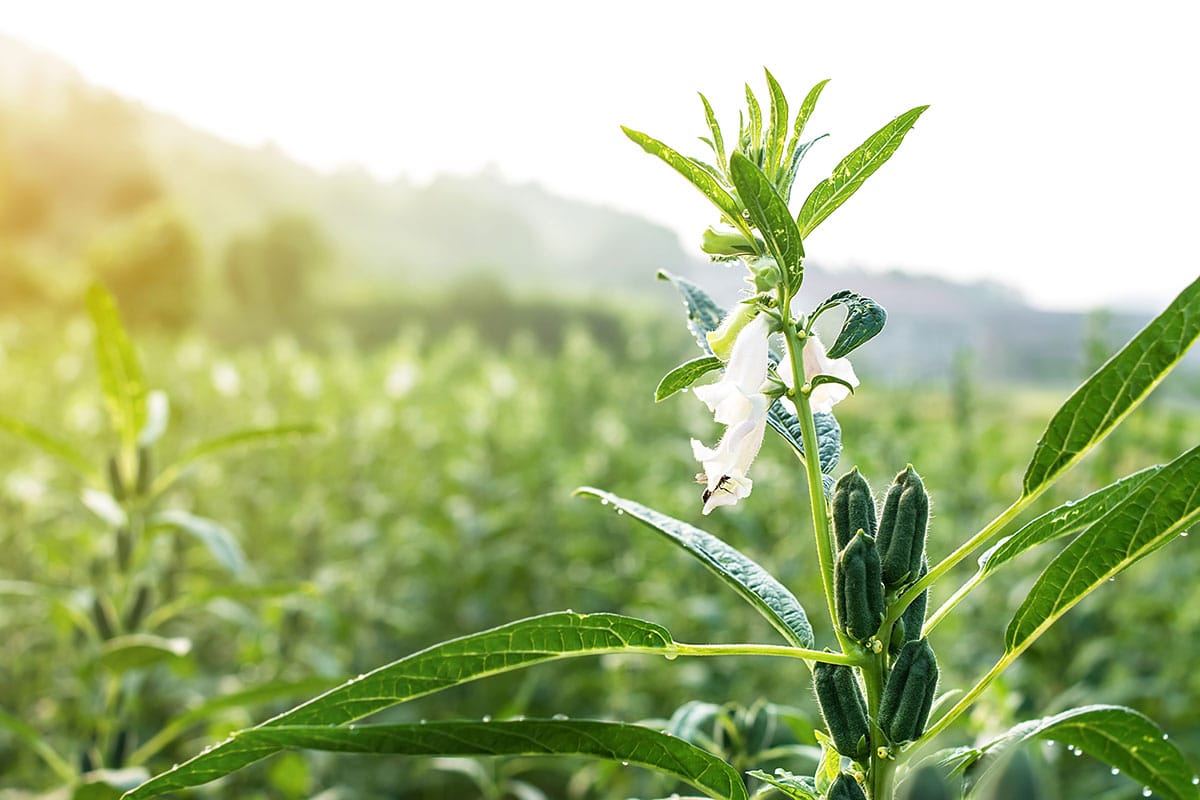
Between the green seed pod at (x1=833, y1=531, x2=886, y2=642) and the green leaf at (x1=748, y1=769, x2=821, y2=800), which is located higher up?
the green seed pod at (x1=833, y1=531, x2=886, y2=642)

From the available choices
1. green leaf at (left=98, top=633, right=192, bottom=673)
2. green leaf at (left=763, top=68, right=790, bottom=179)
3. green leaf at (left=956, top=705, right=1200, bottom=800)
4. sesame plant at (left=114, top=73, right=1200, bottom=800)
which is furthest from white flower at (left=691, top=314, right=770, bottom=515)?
green leaf at (left=98, top=633, right=192, bottom=673)

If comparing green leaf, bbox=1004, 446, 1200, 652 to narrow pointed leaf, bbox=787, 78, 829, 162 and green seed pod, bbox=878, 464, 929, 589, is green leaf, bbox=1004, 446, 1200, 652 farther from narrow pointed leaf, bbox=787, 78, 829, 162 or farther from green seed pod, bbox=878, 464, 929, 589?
narrow pointed leaf, bbox=787, 78, 829, 162

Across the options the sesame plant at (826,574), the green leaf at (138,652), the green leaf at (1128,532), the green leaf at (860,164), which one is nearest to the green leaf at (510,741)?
the sesame plant at (826,574)

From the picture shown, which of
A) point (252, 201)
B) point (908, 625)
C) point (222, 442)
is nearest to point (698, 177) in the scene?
point (908, 625)

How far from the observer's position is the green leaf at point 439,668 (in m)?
0.50

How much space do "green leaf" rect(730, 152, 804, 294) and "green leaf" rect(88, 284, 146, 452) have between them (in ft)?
3.04

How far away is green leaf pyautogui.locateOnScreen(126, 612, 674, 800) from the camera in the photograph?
19.8 inches

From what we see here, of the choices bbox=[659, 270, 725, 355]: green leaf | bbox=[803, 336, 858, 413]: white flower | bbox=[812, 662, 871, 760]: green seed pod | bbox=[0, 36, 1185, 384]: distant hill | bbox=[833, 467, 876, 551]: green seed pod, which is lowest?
bbox=[812, 662, 871, 760]: green seed pod

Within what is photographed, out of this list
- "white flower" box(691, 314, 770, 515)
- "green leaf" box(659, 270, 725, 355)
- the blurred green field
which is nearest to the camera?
"white flower" box(691, 314, 770, 515)

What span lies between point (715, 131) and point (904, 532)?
274 mm

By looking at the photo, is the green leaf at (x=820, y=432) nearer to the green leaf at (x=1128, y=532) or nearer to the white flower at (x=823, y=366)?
the white flower at (x=823, y=366)

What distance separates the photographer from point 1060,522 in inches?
23.7

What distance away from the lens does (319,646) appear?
2875 mm

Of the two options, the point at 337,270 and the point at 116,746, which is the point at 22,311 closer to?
the point at 337,270
